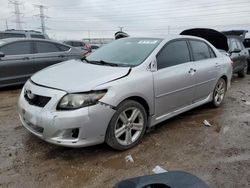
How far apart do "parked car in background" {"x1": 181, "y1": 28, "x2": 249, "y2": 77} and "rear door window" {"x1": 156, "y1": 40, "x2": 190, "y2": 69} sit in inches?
113

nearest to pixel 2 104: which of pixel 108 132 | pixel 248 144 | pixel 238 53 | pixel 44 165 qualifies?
pixel 44 165

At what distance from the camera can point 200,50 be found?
15.9ft

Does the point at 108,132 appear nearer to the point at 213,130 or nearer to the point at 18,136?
the point at 18,136

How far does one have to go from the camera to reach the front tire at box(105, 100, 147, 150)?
3.17m

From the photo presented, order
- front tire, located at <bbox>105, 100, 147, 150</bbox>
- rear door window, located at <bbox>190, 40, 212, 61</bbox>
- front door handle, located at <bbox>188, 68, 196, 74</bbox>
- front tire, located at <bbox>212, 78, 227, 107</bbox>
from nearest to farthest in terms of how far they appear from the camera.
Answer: front tire, located at <bbox>105, 100, 147, 150</bbox> → front door handle, located at <bbox>188, 68, 196, 74</bbox> → rear door window, located at <bbox>190, 40, 212, 61</bbox> → front tire, located at <bbox>212, 78, 227, 107</bbox>

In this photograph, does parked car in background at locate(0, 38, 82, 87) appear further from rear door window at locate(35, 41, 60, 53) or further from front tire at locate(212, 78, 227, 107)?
front tire at locate(212, 78, 227, 107)

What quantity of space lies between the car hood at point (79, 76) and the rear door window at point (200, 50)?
1757 mm

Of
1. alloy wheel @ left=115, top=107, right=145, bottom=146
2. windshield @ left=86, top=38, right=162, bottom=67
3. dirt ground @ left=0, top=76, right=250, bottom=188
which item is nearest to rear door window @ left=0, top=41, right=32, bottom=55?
dirt ground @ left=0, top=76, right=250, bottom=188

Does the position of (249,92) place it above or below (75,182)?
below

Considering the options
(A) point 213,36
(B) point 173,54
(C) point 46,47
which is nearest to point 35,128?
(B) point 173,54

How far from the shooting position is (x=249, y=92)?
7.26 meters

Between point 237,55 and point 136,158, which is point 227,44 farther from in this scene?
point 136,158

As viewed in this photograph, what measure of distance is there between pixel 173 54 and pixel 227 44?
4.21 metres

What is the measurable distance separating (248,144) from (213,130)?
2.07 ft
